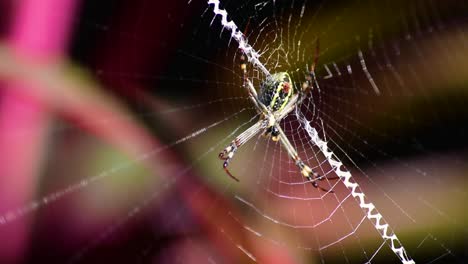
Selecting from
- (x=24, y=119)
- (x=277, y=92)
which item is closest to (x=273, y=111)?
(x=277, y=92)

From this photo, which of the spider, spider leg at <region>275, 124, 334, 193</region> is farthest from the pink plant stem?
spider leg at <region>275, 124, 334, 193</region>

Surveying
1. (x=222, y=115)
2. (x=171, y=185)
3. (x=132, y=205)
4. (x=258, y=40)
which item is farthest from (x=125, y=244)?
(x=258, y=40)

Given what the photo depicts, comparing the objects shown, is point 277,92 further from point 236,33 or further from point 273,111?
point 236,33

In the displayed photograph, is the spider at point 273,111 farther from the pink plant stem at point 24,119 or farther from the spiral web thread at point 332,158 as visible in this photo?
the pink plant stem at point 24,119

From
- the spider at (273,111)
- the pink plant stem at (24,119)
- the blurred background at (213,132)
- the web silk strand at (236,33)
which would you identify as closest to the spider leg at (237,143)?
the spider at (273,111)

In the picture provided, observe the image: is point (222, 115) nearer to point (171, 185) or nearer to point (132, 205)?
point (171, 185)

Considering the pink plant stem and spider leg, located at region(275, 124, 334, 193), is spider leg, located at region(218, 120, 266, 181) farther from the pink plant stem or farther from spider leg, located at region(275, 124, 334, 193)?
the pink plant stem

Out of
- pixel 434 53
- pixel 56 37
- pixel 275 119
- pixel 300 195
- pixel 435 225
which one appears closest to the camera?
pixel 434 53

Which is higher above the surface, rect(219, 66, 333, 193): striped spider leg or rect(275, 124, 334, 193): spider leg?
rect(219, 66, 333, 193): striped spider leg
